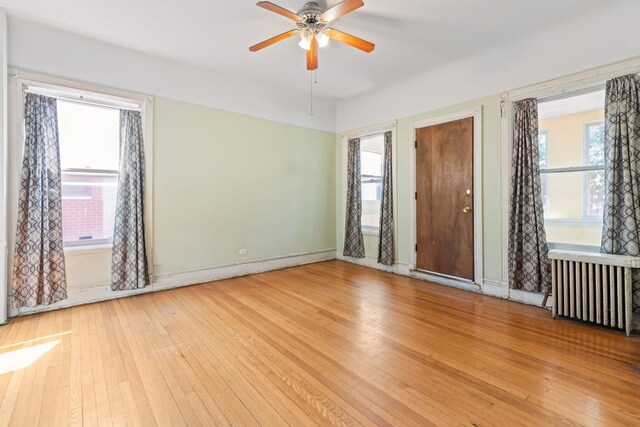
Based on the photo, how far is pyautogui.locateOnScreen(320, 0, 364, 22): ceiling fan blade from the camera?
233 centimetres

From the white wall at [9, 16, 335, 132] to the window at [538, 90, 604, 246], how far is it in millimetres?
3583

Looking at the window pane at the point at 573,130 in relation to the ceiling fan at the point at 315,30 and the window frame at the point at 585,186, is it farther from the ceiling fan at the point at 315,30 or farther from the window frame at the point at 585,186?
the ceiling fan at the point at 315,30

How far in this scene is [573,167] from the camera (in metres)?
3.16

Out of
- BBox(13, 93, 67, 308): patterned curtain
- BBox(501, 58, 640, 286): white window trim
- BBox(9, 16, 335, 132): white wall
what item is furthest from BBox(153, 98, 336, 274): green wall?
BBox(501, 58, 640, 286): white window trim

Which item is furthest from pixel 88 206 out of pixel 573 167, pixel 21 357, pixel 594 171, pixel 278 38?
pixel 594 171

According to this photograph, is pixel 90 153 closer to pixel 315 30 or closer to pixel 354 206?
pixel 315 30

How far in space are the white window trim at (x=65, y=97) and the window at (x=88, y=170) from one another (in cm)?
13

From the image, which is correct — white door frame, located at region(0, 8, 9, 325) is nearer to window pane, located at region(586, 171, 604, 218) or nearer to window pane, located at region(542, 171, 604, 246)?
window pane, located at region(542, 171, 604, 246)

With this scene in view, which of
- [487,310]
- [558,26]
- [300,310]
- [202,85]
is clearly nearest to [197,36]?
[202,85]

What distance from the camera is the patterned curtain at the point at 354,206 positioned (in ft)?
17.7

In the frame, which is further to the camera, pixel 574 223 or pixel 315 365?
pixel 574 223

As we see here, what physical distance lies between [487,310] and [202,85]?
460 centimetres

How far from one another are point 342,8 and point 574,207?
3103 mm

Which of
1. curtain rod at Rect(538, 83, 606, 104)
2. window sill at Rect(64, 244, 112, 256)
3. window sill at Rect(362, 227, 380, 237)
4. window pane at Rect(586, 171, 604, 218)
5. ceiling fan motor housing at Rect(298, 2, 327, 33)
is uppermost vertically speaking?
ceiling fan motor housing at Rect(298, 2, 327, 33)
